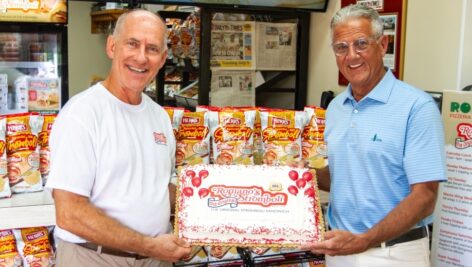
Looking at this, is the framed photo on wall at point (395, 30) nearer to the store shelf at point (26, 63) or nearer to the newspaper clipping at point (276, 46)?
the newspaper clipping at point (276, 46)

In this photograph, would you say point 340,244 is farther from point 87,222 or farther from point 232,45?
point 232,45

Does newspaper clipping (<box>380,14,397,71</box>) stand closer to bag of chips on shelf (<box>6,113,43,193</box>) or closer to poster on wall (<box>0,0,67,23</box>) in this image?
poster on wall (<box>0,0,67,23</box>)

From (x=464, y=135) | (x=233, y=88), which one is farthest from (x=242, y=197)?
(x=233, y=88)

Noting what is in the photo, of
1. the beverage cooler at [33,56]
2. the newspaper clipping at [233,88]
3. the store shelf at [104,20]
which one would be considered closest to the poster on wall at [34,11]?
the beverage cooler at [33,56]

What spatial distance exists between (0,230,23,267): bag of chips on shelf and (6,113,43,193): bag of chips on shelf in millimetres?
198

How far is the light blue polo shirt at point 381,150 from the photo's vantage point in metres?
1.75

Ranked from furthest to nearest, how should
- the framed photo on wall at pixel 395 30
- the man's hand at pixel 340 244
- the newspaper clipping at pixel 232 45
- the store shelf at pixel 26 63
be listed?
the newspaper clipping at pixel 232 45
the store shelf at pixel 26 63
the framed photo on wall at pixel 395 30
the man's hand at pixel 340 244

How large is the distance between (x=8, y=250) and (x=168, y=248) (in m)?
0.85

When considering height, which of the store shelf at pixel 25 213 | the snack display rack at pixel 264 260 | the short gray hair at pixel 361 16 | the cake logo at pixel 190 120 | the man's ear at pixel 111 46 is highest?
the short gray hair at pixel 361 16

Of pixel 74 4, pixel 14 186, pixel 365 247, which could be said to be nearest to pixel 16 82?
pixel 14 186

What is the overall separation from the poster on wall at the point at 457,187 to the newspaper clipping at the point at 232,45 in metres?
2.02

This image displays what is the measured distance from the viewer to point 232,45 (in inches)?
164

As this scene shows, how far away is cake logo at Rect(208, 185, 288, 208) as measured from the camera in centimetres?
184

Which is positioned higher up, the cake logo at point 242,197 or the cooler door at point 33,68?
the cooler door at point 33,68
